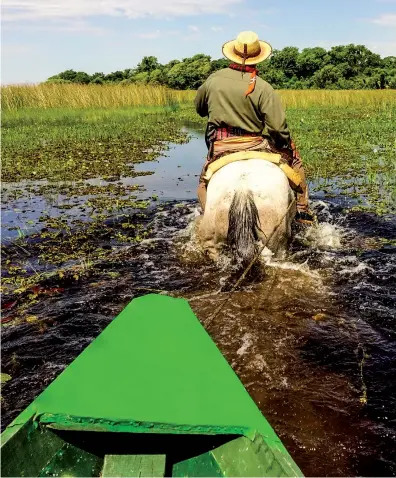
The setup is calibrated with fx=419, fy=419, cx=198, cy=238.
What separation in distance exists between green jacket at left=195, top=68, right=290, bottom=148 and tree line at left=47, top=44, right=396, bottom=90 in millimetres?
40669

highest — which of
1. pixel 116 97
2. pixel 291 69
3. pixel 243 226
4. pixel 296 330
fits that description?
pixel 291 69

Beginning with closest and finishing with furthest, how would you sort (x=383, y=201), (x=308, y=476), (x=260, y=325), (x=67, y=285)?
(x=308, y=476), (x=260, y=325), (x=67, y=285), (x=383, y=201)

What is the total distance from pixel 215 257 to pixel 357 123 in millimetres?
12944

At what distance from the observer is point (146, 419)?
6.04 feet

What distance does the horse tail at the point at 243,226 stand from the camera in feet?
13.8

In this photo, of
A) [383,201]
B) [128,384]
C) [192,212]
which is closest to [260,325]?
[128,384]

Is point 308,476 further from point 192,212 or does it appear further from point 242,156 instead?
point 192,212

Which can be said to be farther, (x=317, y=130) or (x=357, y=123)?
(x=357, y=123)

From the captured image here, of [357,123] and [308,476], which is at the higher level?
[357,123]

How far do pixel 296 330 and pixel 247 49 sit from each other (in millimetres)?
3221

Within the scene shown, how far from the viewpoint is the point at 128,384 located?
2020mm

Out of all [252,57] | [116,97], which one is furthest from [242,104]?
[116,97]

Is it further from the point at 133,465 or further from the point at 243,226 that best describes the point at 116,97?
the point at 133,465

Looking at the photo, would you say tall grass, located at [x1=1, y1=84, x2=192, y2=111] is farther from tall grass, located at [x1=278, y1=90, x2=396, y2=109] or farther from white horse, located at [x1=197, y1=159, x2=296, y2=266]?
white horse, located at [x1=197, y1=159, x2=296, y2=266]
